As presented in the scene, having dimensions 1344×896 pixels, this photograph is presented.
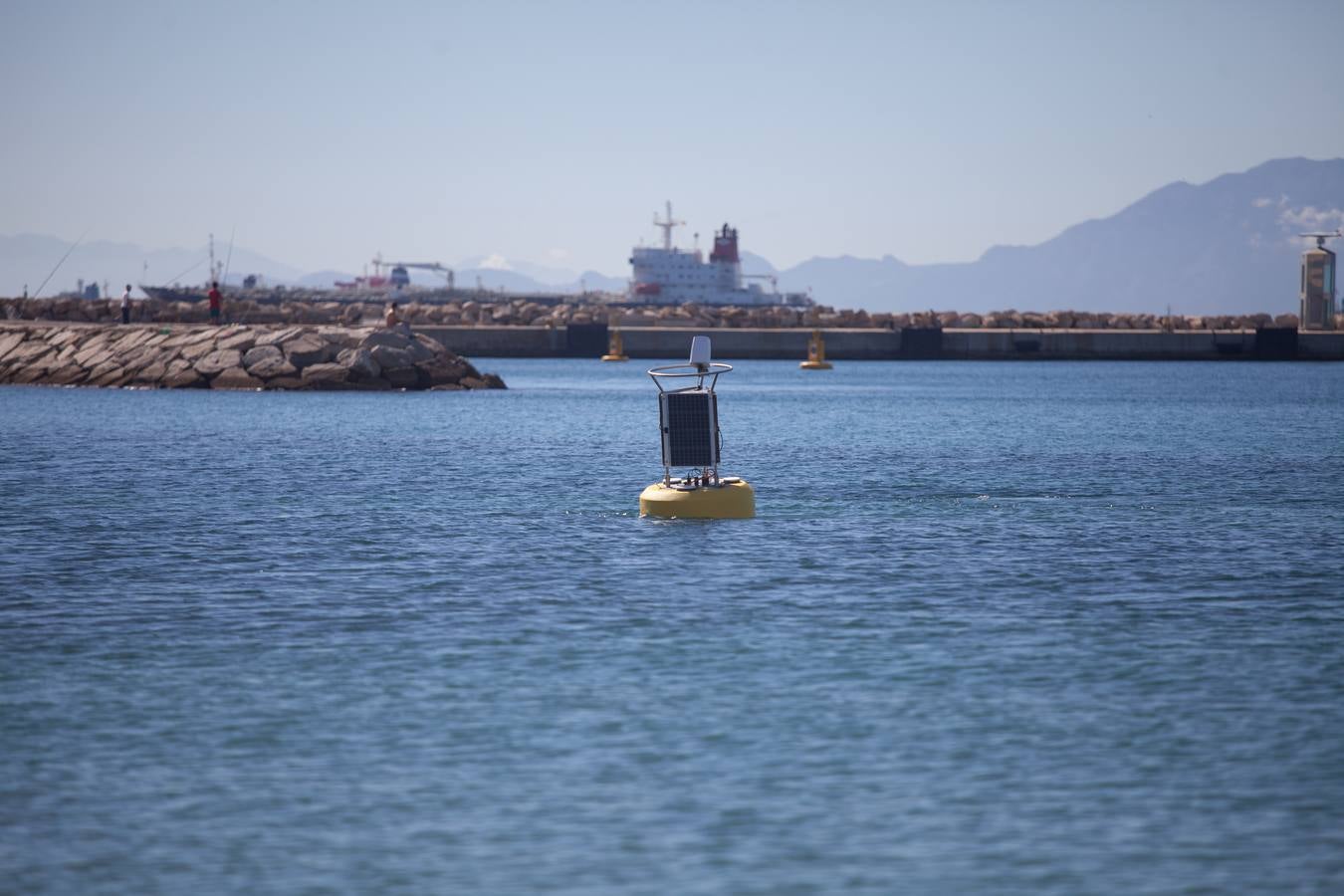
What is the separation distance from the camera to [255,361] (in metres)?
53.9

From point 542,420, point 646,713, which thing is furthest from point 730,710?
point 542,420

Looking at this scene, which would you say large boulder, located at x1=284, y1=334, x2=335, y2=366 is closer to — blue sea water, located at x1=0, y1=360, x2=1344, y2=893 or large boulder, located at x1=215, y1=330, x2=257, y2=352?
large boulder, located at x1=215, y1=330, x2=257, y2=352

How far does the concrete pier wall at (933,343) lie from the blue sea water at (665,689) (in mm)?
68107

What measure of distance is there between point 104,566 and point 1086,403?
4353 cm

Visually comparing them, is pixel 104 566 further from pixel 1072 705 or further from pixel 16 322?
pixel 16 322

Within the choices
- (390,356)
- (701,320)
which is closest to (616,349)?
(701,320)

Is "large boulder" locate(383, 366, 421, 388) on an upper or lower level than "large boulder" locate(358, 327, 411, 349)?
lower

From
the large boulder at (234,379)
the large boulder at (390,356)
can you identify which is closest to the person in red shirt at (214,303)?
the large boulder at (234,379)

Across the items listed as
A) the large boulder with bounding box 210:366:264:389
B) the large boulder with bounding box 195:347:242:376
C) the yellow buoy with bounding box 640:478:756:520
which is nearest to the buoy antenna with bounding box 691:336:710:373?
the yellow buoy with bounding box 640:478:756:520

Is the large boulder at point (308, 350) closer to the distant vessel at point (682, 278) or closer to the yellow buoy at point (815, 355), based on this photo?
the yellow buoy at point (815, 355)

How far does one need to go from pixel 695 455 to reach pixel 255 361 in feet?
123

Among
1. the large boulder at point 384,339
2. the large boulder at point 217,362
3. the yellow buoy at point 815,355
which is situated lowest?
the yellow buoy at point 815,355

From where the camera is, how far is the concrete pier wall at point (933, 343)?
305ft

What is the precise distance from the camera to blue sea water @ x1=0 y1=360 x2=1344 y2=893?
7555 millimetres
